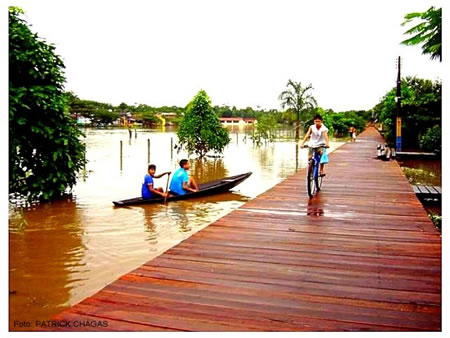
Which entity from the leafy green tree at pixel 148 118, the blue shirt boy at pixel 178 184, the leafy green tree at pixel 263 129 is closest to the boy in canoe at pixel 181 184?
the blue shirt boy at pixel 178 184

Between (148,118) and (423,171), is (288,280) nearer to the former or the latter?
(423,171)

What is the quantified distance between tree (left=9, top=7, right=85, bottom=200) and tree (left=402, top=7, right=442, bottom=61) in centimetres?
731

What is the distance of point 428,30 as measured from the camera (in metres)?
4.19

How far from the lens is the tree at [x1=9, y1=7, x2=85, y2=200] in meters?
9.47

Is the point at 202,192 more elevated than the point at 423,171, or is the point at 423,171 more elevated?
the point at 423,171

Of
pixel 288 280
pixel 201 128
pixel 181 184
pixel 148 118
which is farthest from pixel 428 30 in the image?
pixel 148 118

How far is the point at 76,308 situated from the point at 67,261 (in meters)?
3.82

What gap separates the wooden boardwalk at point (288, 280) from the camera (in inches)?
111

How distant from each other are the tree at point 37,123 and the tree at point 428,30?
24.0ft

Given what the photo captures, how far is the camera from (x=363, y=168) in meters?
13.3

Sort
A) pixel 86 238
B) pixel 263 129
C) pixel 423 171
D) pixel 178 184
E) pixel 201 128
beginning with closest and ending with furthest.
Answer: pixel 86 238, pixel 178 184, pixel 423 171, pixel 201 128, pixel 263 129

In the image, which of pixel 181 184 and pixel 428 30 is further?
pixel 181 184

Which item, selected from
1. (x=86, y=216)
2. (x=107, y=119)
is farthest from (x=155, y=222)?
(x=107, y=119)

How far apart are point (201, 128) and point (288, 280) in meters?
19.9
